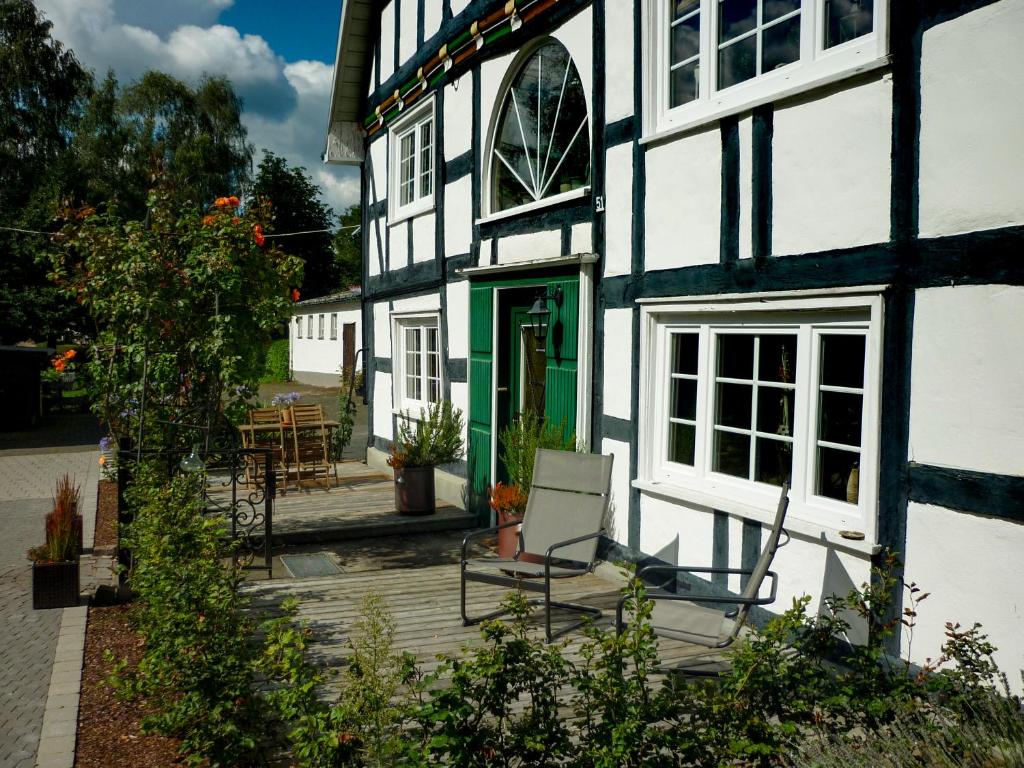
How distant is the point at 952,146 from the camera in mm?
4070

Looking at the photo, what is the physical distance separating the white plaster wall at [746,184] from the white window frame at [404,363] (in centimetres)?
540

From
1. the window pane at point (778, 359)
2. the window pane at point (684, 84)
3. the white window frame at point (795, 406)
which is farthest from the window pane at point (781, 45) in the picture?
the window pane at point (778, 359)

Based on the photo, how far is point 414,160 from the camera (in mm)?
11484

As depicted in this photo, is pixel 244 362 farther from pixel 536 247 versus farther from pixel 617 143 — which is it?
pixel 617 143

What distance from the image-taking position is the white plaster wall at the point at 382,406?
1241 cm

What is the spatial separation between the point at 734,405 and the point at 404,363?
690cm

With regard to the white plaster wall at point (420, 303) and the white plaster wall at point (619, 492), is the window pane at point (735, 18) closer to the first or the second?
the white plaster wall at point (619, 492)

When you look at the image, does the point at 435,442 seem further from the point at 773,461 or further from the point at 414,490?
the point at 773,461

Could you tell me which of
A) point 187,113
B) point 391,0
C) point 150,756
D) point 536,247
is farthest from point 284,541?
point 187,113

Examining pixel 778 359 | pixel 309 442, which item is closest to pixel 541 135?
pixel 778 359

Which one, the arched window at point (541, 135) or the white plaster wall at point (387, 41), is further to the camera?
the white plaster wall at point (387, 41)

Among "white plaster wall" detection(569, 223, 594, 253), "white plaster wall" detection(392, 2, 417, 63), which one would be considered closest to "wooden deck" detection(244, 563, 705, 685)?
"white plaster wall" detection(569, 223, 594, 253)

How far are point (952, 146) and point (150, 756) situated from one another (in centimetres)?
461

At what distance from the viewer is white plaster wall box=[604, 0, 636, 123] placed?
6496 mm
